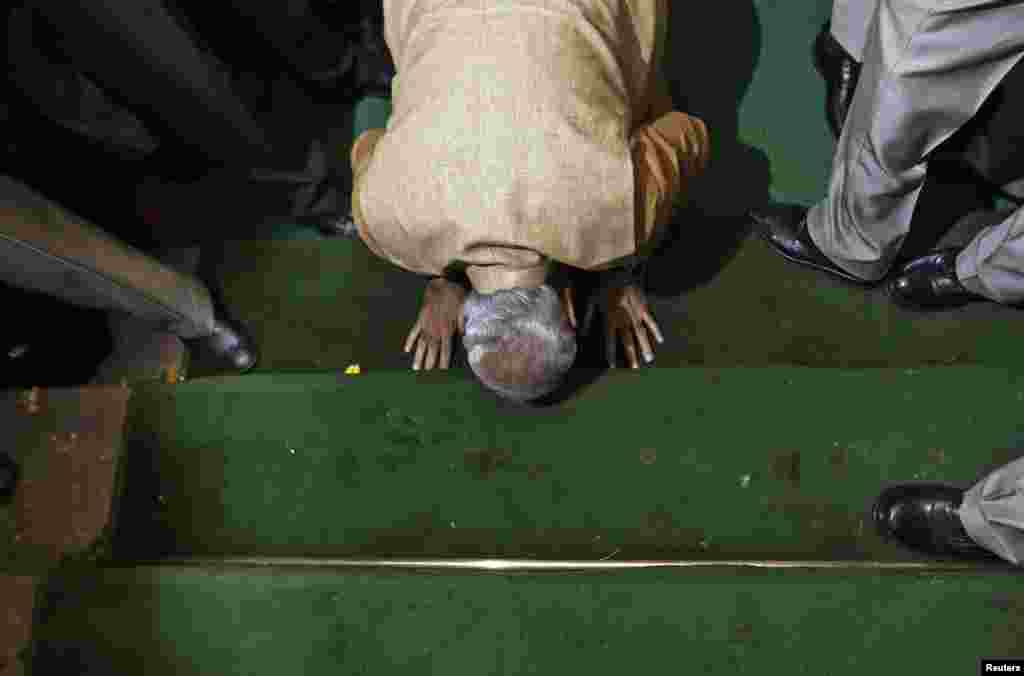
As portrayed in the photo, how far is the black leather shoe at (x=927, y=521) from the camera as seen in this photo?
A: 1.54 meters

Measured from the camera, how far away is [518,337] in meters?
1.32

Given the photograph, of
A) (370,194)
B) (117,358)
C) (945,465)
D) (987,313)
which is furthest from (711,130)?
(117,358)

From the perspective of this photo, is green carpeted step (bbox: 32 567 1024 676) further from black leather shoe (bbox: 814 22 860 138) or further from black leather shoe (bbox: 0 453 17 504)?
black leather shoe (bbox: 814 22 860 138)

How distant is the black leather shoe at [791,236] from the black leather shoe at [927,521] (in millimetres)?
647

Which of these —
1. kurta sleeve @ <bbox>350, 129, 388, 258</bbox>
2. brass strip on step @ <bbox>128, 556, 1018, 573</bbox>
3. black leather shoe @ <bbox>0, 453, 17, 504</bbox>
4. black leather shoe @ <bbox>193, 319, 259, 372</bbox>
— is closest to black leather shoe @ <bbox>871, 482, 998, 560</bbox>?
brass strip on step @ <bbox>128, 556, 1018, 573</bbox>

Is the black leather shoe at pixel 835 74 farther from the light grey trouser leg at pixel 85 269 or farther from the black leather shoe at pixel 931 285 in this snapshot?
the light grey trouser leg at pixel 85 269

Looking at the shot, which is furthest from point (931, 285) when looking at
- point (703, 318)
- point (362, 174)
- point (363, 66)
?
point (363, 66)

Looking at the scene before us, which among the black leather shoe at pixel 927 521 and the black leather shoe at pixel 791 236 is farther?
the black leather shoe at pixel 791 236

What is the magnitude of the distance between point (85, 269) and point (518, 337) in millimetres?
1172

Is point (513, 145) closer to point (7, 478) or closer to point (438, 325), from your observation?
point (438, 325)

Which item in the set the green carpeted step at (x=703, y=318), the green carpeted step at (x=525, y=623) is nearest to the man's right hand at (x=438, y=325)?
the green carpeted step at (x=703, y=318)

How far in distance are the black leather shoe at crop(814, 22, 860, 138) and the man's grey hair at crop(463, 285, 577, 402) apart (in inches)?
52.5

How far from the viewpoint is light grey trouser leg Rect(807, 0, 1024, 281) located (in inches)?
50.1

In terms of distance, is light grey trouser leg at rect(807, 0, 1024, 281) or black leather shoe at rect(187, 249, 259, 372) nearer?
light grey trouser leg at rect(807, 0, 1024, 281)
